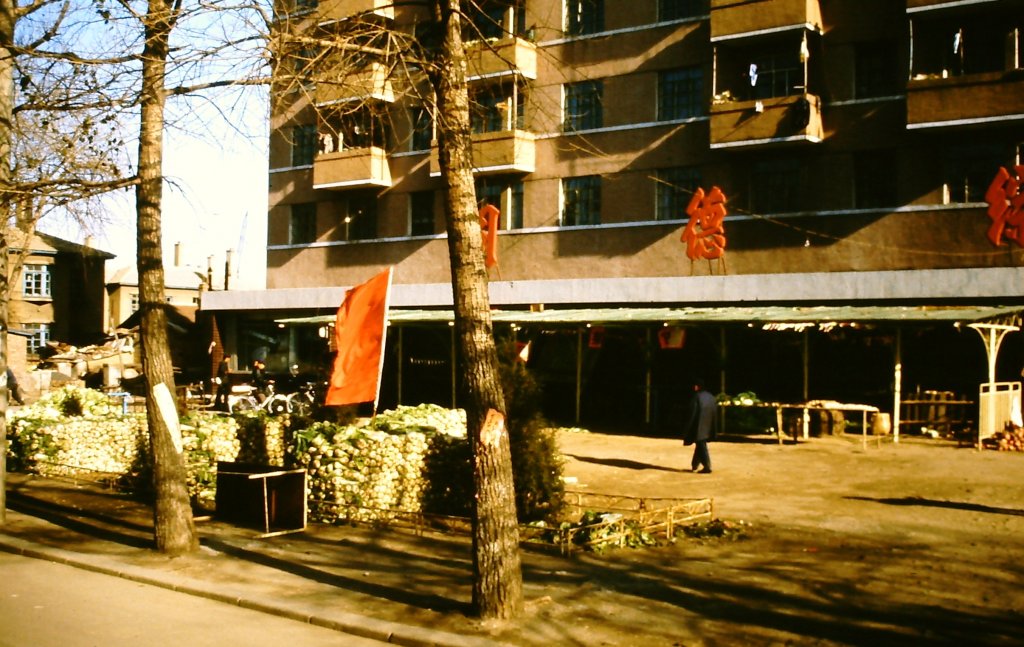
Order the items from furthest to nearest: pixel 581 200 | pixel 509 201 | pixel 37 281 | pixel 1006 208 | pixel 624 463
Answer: pixel 37 281 < pixel 509 201 < pixel 581 200 < pixel 1006 208 < pixel 624 463

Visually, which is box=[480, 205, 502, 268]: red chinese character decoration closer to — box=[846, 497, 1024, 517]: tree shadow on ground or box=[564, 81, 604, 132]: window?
box=[564, 81, 604, 132]: window

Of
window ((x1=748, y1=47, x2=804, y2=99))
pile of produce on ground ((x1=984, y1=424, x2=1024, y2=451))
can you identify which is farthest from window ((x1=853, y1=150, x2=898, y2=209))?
pile of produce on ground ((x1=984, y1=424, x2=1024, y2=451))

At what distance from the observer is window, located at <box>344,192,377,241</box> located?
36594mm

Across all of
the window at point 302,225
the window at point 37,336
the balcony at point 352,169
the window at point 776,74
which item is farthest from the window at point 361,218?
the window at point 37,336

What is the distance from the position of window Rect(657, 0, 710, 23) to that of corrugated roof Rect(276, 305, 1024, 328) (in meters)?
8.78

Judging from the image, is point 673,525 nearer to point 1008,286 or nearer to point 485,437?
point 485,437

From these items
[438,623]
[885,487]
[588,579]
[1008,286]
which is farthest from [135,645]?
[1008,286]

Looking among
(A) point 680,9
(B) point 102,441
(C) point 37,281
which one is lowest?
(B) point 102,441

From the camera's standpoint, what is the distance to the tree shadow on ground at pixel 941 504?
44.3 feet

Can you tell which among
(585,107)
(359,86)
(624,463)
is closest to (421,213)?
(585,107)

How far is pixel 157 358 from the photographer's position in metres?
11.3

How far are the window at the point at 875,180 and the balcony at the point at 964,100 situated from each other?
5.36ft

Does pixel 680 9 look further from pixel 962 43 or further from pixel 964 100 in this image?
pixel 964 100

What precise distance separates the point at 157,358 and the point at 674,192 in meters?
20.8
